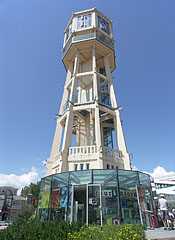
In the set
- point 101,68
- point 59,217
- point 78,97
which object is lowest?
point 59,217

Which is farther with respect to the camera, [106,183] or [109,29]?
[109,29]

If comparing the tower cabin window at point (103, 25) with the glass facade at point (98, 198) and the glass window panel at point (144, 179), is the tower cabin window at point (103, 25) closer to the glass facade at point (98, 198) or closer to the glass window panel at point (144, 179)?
the glass window panel at point (144, 179)

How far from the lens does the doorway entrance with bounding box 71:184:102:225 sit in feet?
32.0

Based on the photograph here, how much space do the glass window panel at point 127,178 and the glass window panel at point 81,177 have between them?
212 centimetres

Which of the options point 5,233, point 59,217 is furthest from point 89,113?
point 5,233

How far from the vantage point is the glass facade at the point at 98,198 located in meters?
9.89

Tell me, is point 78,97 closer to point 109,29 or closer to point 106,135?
point 106,135

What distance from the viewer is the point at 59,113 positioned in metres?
21.2

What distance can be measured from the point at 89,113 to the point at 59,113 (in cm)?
425

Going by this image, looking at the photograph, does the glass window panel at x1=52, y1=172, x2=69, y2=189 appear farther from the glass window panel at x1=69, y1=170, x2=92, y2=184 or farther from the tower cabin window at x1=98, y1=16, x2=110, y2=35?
the tower cabin window at x1=98, y1=16, x2=110, y2=35

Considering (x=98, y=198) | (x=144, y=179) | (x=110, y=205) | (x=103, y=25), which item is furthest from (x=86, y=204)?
(x=103, y=25)

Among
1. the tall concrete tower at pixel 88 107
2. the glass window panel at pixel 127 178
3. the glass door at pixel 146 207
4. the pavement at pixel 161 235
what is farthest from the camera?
the tall concrete tower at pixel 88 107

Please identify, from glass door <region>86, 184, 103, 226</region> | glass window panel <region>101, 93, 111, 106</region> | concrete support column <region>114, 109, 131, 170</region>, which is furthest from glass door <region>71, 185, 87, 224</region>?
glass window panel <region>101, 93, 111, 106</region>

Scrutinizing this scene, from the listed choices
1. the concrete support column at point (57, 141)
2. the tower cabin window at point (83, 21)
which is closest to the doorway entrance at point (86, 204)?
the concrete support column at point (57, 141)
